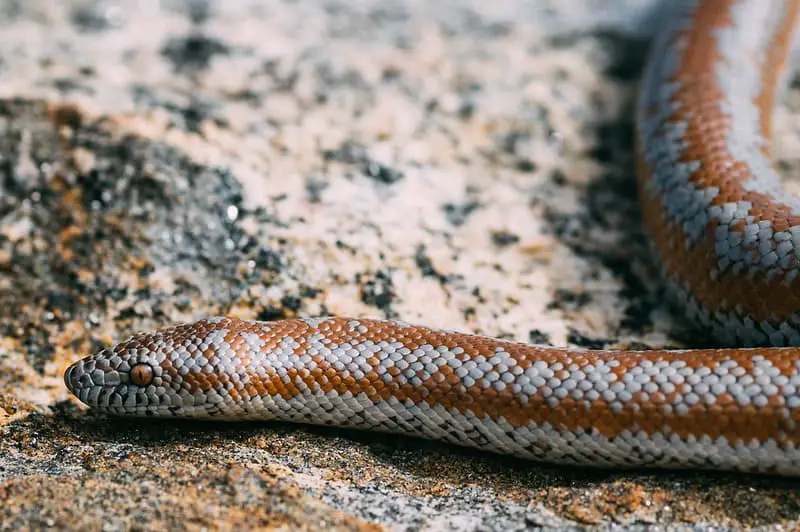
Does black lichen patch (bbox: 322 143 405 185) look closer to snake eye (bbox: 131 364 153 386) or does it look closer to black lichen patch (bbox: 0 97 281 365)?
black lichen patch (bbox: 0 97 281 365)

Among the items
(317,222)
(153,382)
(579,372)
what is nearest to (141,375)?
(153,382)

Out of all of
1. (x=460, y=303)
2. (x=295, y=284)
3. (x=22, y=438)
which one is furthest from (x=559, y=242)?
(x=22, y=438)

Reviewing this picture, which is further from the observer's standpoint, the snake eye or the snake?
the snake eye

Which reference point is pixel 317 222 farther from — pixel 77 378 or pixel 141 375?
pixel 77 378

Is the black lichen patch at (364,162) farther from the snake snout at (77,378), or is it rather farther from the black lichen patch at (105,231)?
the snake snout at (77,378)

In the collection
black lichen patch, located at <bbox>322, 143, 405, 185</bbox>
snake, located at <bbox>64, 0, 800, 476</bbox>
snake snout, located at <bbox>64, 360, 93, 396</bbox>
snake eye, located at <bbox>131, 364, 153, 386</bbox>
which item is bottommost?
snake snout, located at <bbox>64, 360, 93, 396</bbox>

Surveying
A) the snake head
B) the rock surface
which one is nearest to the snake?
the snake head

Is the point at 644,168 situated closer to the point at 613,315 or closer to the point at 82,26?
the point at 613,315
